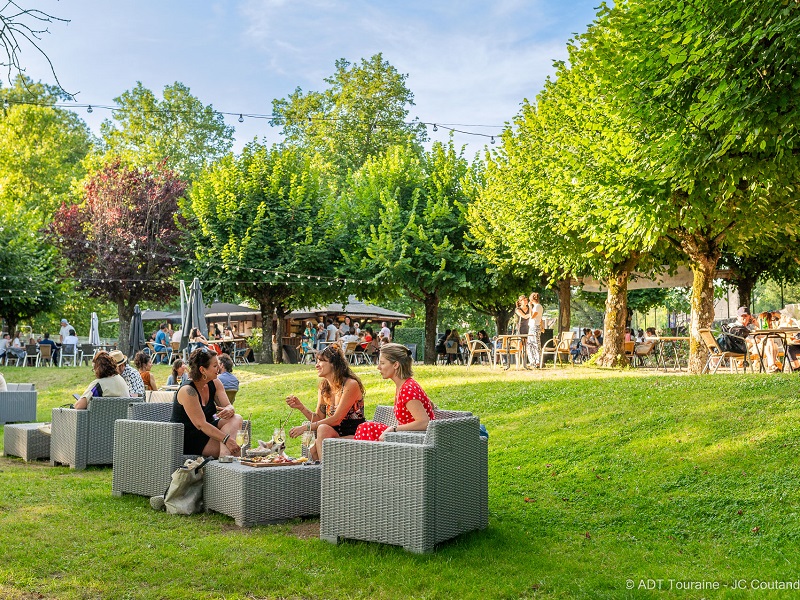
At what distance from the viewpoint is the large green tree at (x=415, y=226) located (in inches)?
944

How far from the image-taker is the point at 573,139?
14805 millimetres

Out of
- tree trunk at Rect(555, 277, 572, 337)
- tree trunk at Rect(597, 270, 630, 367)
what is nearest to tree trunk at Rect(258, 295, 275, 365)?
tree trunk at Rect(555, 277, 572, 337)

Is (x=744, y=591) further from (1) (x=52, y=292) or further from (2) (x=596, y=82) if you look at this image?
(1) (x=52, y=292)

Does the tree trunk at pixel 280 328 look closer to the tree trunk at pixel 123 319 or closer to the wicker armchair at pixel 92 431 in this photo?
the tree trunk at pixel 123 319

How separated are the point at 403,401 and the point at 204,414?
192 cm

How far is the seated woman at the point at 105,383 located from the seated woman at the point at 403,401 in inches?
148

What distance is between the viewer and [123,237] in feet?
90.5

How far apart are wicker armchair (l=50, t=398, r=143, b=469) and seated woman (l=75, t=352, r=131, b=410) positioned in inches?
5.8

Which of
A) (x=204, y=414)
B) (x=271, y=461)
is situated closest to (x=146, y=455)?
(x=204, y=414)

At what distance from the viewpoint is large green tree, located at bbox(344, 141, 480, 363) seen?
24.0 meters

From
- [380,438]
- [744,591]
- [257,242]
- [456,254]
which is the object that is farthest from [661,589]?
[257,242]

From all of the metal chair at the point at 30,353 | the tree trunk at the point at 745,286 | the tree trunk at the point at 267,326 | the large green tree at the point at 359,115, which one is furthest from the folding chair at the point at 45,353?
the tree trunk at the point at 745,286

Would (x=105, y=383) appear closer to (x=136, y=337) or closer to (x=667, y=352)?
(x=136, y=337)

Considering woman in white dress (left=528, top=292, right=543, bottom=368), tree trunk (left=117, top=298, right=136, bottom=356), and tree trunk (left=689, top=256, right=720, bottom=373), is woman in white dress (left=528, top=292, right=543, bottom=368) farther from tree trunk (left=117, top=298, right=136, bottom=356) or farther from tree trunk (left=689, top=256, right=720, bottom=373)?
tree trunk (left=117, top=298, right=136, bottom=356)
